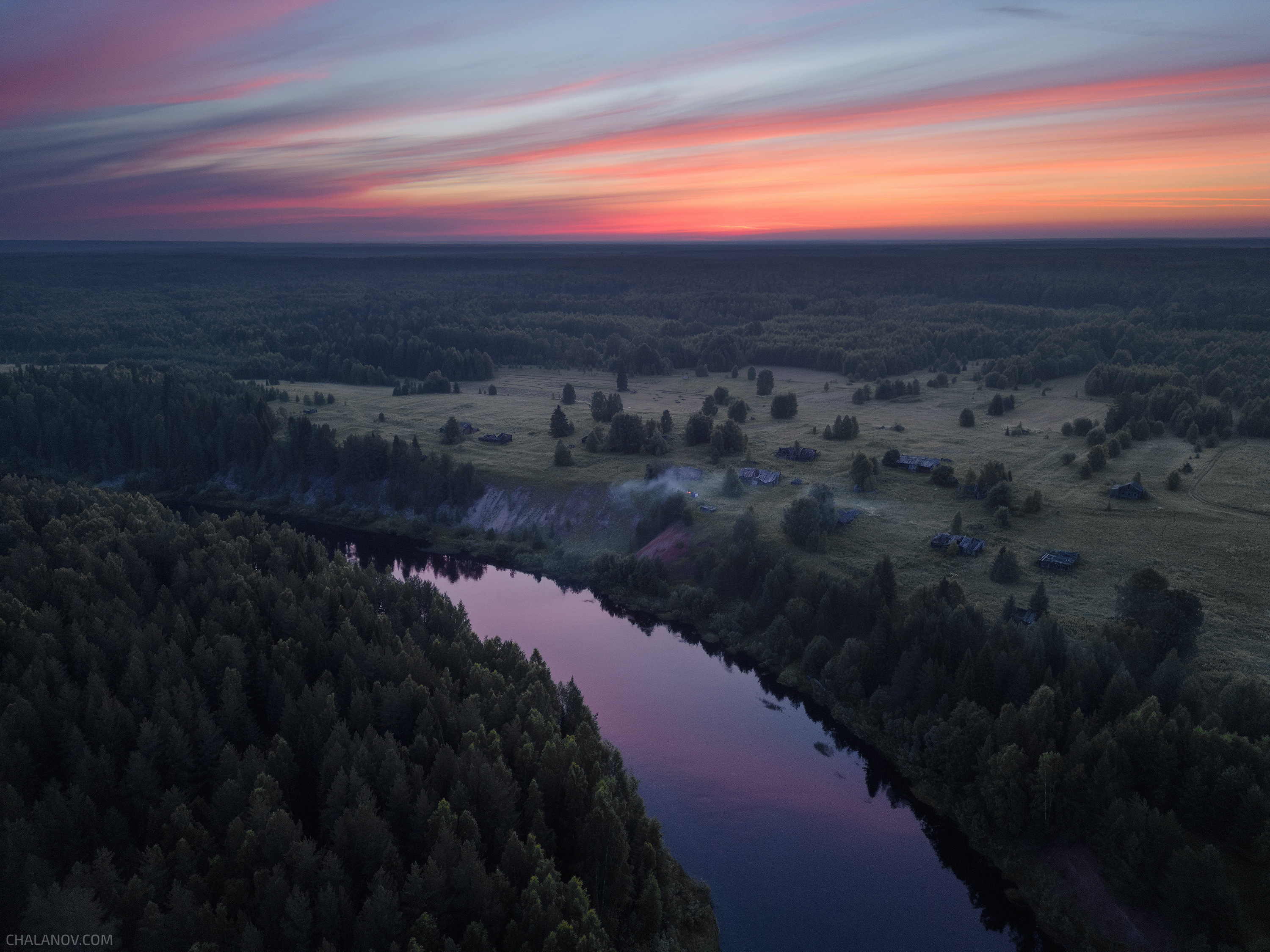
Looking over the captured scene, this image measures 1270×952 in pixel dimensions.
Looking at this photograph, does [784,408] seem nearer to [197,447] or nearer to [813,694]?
[813,694]

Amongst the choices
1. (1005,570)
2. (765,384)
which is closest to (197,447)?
(765,384)

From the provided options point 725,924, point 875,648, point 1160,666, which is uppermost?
point 1160,666

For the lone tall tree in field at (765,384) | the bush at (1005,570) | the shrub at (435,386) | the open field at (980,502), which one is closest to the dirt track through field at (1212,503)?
the open field at (980,502)

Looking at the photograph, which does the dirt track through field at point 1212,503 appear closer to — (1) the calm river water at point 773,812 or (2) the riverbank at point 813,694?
(2) the riverbank at point 813,694

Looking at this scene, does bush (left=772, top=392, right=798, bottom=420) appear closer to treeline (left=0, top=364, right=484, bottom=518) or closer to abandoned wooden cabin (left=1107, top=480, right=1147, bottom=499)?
treeline (left=0, top=364, right=484, bottom=518)

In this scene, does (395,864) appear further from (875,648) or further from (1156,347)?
(1156,347)

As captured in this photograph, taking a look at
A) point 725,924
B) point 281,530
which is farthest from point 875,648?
point 281,530

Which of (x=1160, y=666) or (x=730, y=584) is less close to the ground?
(x=1160, y=666)

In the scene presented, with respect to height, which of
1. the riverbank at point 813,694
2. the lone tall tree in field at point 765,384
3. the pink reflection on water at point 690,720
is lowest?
the pink reflection on water at point 690,720
